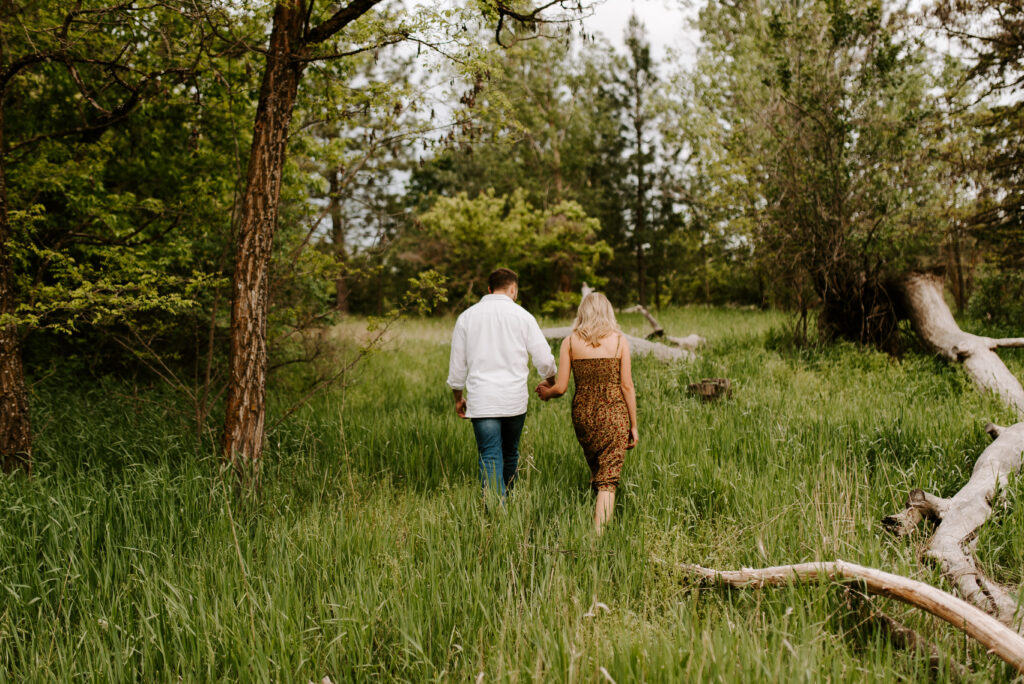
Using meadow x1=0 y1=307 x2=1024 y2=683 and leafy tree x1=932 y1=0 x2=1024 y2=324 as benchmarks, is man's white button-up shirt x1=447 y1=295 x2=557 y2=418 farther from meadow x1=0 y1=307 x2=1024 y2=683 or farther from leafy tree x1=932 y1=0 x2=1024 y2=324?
leafy tree x1=932 y1=0 x2=1024 y2=324

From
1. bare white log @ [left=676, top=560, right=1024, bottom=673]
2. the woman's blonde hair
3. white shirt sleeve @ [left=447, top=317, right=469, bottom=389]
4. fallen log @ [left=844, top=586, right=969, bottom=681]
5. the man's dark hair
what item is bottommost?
fallen log @ [left=844, top=586, right=969, bottom=681]

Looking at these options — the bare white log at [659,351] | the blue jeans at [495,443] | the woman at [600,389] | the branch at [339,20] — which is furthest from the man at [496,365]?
the bare white log at [659,351]

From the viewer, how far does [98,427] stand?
6238mm

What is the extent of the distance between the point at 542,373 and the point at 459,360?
676 mm

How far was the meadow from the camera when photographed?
2.39 m

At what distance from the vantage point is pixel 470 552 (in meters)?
3.21

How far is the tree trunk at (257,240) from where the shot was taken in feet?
14.9

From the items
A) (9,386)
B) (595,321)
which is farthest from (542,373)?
(9,386)

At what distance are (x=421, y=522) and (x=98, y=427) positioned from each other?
190 inches

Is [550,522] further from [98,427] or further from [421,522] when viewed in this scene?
[98,427]

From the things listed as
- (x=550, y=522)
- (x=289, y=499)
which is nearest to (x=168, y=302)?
(x=289, y=499)

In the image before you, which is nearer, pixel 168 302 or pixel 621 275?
pixel 168 302

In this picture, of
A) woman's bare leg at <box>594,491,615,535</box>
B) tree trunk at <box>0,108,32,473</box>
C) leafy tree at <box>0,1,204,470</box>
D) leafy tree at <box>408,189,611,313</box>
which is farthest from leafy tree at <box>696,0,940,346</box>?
leafy tree at <box>408,189,611,313</box>

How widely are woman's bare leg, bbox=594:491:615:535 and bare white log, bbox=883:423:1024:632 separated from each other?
1.70m
